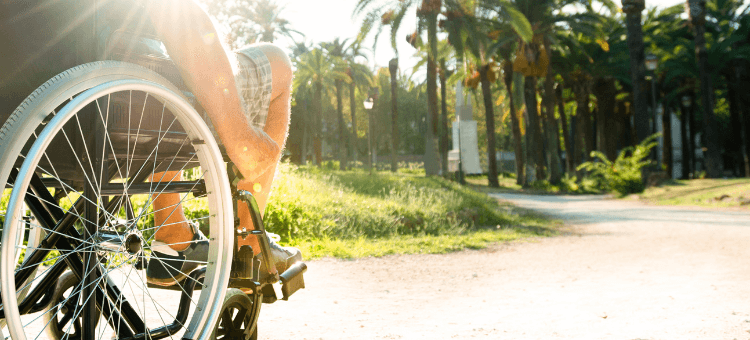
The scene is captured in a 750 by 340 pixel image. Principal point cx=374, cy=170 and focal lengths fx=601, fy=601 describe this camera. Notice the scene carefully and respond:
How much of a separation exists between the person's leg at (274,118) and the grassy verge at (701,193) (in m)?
14.4

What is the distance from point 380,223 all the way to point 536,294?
480 centimetres

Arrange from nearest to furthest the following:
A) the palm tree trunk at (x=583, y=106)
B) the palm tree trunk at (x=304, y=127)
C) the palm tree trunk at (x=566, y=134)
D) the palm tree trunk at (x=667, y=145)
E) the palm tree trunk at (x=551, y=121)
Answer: the palm tree trunk at (x=551, y=121), the palm tree trunk at (x=583, y=106), the palm tree trunk at (x=566, y=134), the palm tree trunk at (x=667, y=145), the palm tree trunk at (x=304, y=127)

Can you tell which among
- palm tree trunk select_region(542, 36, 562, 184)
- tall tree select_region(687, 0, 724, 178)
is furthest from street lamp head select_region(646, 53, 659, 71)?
palm tree trunk select_region(542, 36, 562, 184)

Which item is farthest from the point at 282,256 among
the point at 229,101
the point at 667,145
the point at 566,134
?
the point at 667,145

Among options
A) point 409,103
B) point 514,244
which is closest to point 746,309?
point 514,244

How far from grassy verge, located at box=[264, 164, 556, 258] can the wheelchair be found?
4.86 m

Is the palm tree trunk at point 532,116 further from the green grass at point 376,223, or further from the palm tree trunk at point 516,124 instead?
the green grass at point 376,223

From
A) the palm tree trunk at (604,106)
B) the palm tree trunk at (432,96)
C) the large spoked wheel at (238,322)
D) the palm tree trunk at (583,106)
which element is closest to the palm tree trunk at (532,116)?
the palm tree trunk at (583,106)

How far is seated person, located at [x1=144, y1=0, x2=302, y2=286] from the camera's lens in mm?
1840

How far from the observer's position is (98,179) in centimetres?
169

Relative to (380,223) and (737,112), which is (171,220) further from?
(737,112)

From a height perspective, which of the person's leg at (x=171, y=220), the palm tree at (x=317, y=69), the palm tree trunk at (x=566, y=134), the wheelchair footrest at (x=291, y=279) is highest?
the palm tree at (x=317, y=69)

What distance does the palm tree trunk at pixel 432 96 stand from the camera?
72.5 feet

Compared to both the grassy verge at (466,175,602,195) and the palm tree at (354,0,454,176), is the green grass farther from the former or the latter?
the grassy verge at (466,175,602,195)
